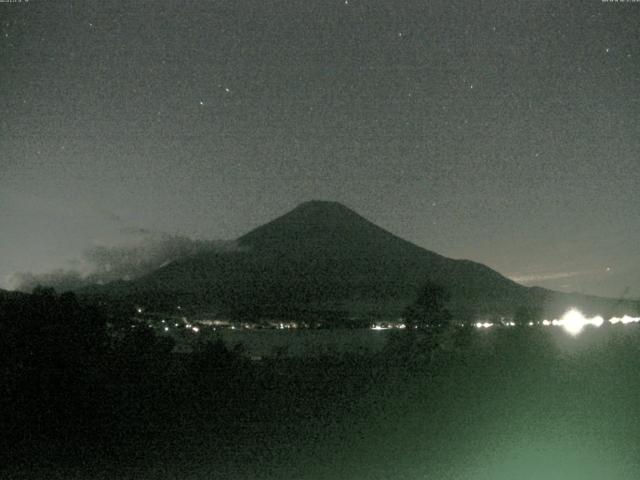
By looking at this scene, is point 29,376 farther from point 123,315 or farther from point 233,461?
point 123,315

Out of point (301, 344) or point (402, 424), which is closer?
point (402, 424)

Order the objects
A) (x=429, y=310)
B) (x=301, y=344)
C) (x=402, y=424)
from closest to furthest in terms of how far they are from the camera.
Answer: (x=402, y=424)
(x=429, y=310)
(x=301, y=344)

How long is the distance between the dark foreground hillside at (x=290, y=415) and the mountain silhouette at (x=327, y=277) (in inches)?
1614

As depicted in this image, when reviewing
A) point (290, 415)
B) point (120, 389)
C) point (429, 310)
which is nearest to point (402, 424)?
point (290, 415)

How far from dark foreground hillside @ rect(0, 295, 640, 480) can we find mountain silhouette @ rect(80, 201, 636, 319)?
40987mm

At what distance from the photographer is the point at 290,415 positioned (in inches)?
502

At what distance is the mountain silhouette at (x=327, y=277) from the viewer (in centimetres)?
6825

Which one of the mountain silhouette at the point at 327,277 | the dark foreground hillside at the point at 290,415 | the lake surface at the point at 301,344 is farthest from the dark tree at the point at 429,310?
the mountain silhouette at the point at 327,277

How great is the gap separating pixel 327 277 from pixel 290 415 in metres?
79.6

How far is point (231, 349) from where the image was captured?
15.8 m

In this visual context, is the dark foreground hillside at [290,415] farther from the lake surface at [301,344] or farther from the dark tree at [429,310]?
the dark tree at [429,310]

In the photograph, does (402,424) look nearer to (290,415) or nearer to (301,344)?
(290,415)

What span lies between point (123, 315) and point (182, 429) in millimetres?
4662

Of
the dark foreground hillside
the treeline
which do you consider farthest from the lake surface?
the dark foreground hillside
